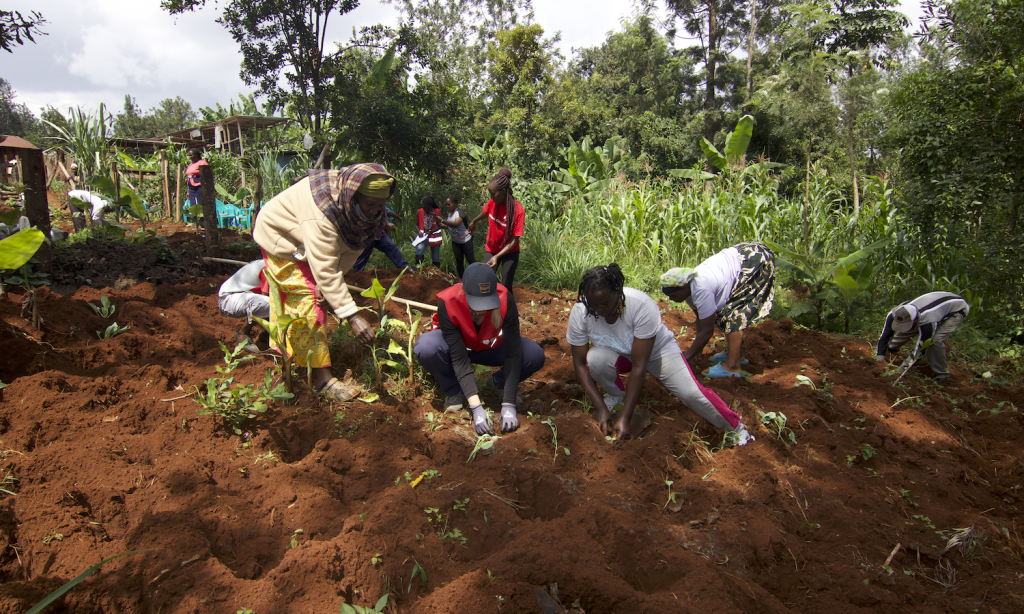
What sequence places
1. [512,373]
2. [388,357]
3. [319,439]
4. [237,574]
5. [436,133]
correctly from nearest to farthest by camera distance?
[237,574] < [319,439] < [512,373] < [388,357] < [436,133]

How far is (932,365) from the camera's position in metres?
3.81

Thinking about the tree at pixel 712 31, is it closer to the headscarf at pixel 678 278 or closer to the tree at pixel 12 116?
the headscarf at pixel 678 278

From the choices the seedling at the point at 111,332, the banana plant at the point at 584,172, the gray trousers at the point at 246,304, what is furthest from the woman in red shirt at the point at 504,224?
the banana plant at the point at 584,172

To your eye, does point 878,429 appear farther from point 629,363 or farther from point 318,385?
point 318,385

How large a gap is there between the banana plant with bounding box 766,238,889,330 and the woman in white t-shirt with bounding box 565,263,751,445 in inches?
92.1

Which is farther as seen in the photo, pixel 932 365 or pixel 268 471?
pixel 932 365

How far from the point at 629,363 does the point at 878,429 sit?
1.45m

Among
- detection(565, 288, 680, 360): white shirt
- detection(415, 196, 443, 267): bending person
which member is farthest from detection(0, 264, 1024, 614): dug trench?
detection(415, 196, 443, 267): bending person

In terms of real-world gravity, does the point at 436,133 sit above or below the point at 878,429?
above

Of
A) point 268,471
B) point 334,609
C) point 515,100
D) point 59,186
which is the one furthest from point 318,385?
point 59,186

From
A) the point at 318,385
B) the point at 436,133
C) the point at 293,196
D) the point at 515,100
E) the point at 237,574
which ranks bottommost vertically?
the point at 237,574

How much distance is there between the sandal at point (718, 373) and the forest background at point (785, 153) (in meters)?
1.49

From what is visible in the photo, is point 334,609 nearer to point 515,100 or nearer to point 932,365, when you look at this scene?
point 932,365

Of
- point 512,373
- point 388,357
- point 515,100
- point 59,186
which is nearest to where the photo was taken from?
point 512,373
